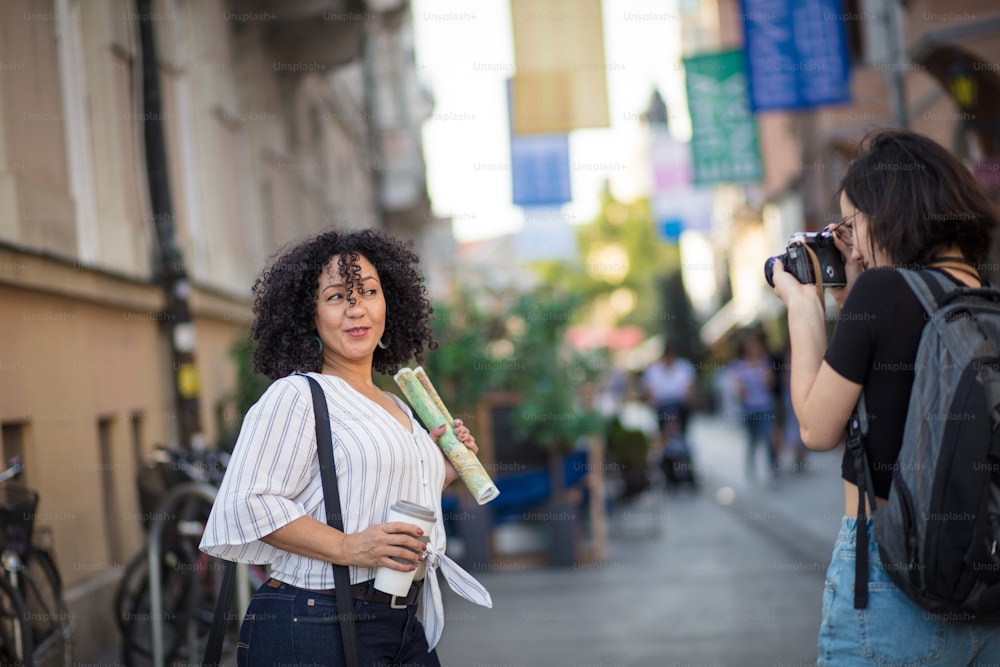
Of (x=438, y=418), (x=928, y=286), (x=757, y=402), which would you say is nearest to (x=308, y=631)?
(x=438, y=418)

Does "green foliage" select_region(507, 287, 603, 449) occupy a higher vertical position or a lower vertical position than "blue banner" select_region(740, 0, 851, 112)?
lower

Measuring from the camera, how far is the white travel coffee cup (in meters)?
2.96

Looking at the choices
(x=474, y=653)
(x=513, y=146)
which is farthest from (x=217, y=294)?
(x=513, y=146)

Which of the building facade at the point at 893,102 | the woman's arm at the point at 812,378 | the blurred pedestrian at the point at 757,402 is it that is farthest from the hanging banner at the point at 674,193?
the woman's arm at the point at 812,378

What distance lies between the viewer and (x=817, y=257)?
318 centimetres

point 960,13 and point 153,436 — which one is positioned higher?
point 960,13

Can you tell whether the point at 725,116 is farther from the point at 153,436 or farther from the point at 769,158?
the point at 769,158

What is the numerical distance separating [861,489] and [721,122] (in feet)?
48.9

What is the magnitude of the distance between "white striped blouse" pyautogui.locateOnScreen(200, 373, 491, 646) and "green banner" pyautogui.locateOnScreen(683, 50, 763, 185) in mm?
13364

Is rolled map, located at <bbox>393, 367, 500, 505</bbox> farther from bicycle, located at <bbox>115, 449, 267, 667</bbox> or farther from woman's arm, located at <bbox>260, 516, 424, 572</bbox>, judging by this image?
bicycle, located at <bbox>115, 449, 267, 667</bbox>

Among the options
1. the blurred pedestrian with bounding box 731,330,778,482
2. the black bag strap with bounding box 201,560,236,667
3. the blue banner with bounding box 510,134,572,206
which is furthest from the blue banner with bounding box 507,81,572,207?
the black bag strap with bounding box 201,560,236,667

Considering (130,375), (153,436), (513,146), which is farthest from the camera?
(513,146)

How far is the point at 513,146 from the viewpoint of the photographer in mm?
18750

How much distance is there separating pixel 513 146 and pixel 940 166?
16018 mm
